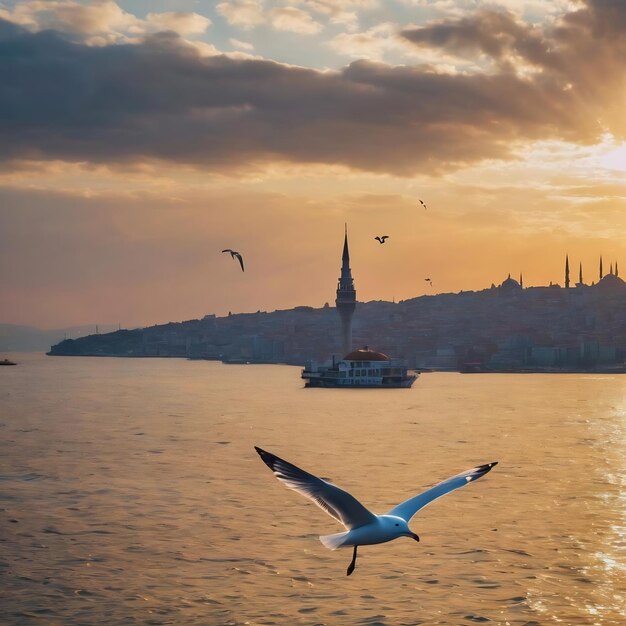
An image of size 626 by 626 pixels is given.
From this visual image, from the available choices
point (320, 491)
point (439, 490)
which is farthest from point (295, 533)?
point (320, 491)

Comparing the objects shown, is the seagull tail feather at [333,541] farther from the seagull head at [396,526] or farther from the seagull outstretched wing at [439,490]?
the seagull outstretched wing at [439,490]

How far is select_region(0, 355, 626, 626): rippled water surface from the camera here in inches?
760

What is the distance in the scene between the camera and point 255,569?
22188 millimetres

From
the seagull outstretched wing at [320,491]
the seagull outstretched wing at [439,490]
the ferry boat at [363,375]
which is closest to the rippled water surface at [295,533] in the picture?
the seagull outstretched wing at [439,490]

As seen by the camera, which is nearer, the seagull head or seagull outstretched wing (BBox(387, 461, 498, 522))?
the seagull head

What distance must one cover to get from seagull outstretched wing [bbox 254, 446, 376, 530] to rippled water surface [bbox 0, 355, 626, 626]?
6444 millimetres

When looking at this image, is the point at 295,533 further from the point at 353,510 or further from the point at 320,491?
the point at 320,491

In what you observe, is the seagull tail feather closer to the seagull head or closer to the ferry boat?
the seagull head

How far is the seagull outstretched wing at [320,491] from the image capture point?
11086 millimetres

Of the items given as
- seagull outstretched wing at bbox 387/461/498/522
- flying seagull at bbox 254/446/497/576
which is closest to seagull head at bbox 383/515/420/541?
flying seagull at bbox 254/446/497/576

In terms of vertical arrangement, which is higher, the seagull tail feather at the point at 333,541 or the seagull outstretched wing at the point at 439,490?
the seagull outstretched wing at the point at 439,490

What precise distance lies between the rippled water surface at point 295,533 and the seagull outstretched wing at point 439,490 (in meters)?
5.73

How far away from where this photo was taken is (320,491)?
11.6 m

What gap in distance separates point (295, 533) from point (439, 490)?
1407cm
